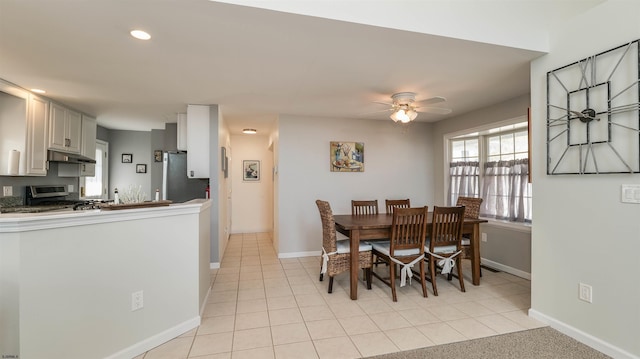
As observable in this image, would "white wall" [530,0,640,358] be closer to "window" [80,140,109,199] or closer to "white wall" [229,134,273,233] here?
"white wall" [229,134,273,233]

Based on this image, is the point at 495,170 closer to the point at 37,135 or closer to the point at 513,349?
the point at 513,349

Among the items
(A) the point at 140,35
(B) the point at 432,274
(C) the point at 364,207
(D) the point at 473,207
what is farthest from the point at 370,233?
(A) the point at 140,35

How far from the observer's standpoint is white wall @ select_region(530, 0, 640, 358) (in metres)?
1.90

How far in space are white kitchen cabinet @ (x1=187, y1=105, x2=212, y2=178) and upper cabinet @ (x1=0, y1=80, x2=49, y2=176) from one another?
1.69m

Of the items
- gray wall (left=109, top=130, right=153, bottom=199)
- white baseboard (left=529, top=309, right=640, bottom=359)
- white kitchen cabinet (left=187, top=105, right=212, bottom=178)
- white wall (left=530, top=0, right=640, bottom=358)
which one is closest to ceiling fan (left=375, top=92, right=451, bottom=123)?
white wall (left=530, top=0, right=640, bottom=358)

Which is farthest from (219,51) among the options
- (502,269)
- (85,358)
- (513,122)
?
(502,269)

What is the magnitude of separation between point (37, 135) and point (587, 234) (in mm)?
5671

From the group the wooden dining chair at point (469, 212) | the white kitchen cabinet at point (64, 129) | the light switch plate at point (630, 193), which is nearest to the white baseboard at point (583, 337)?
the wooden dining chair at point (469, 212)

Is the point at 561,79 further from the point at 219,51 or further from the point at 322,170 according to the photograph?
the point at 322,170

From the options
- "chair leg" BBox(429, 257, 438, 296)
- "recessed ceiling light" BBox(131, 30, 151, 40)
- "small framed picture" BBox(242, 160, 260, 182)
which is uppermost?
"recessed ceiling light" BBox(131, 30, 151, 40)

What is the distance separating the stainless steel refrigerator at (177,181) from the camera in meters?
4.33

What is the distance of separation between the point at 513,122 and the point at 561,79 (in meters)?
1.56

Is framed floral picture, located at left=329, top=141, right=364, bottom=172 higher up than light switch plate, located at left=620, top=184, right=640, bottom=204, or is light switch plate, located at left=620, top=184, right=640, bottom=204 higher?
framed floral picture, located at left=329, top=141, right=364, bottom=172

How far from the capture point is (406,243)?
3006 millimetres
